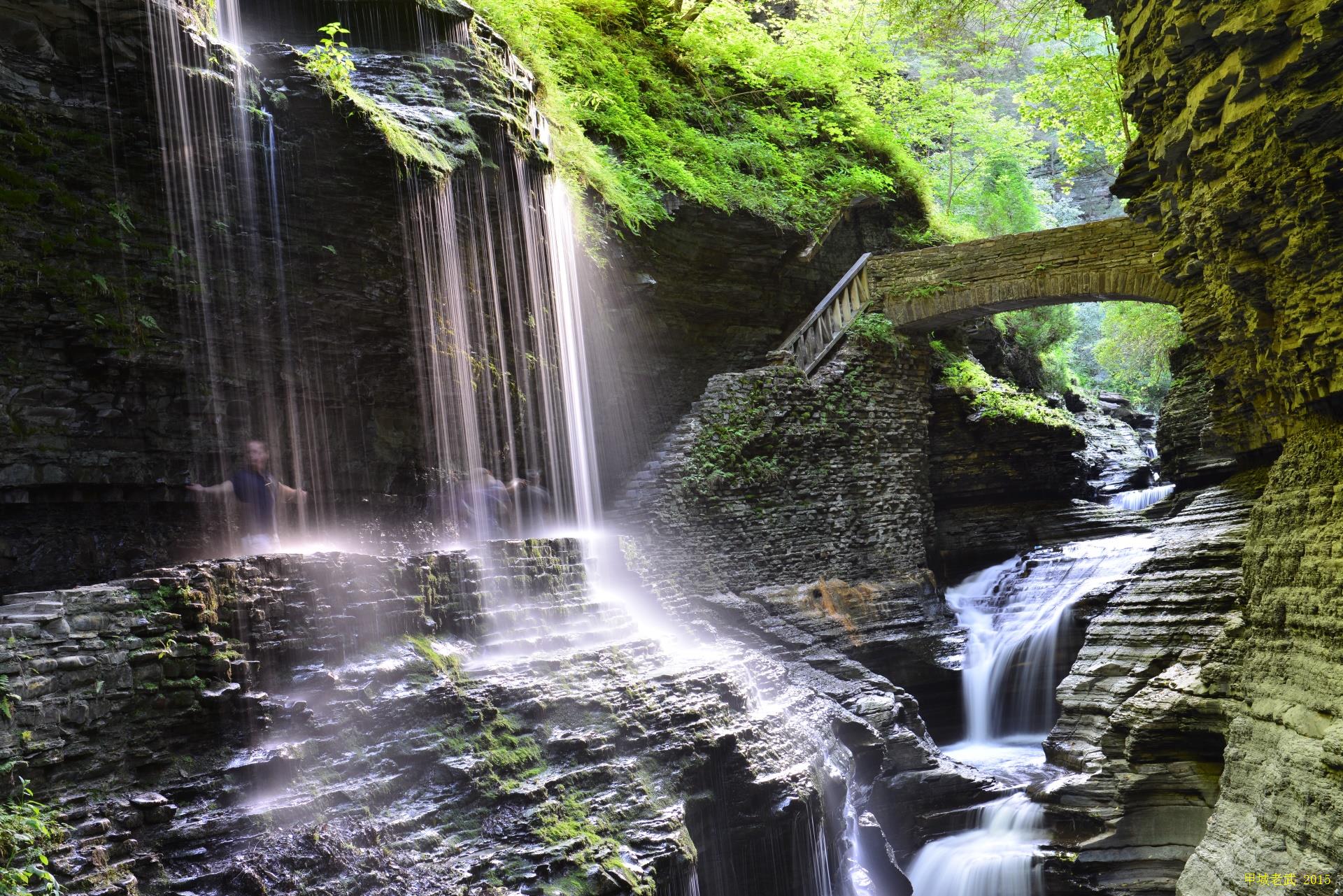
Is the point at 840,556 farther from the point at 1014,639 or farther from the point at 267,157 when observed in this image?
the point at 267,157


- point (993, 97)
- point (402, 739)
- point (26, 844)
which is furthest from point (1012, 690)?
point (993, 97)

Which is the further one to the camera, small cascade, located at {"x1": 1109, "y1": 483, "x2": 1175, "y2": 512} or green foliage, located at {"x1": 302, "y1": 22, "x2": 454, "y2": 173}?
small cascade, located at {"x1": 1109, "y1": 483, "x2": 1175, "y2": 512}

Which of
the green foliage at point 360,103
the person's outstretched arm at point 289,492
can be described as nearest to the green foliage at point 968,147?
the green foliage at point 360,103

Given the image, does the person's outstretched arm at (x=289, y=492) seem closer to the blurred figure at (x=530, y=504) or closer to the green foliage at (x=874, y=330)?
the blurred figure at (x=530, y=504)

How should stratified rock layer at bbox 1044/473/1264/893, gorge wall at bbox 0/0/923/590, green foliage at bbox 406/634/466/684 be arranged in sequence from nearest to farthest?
1. green foliage at bbox 406/634/466/684
2. gorge wall at bbox 0/0/923/590
3. stratified rock layer at bbox 1044/473/1264/893

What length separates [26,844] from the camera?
3.96 metres

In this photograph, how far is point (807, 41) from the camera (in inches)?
715

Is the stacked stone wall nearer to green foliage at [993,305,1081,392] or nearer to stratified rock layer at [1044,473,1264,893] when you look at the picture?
stratified rock layer at [1044,473,1264,893]

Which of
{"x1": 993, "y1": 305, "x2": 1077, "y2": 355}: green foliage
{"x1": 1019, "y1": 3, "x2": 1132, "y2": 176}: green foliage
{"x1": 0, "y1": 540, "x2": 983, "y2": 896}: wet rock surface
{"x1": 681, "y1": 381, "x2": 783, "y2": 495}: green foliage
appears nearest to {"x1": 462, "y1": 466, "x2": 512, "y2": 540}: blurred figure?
{"x1": 0, "y1": 540, "x2": 983, "y2": 896}: wet rock surface

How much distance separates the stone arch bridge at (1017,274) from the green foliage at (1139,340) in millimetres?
1953

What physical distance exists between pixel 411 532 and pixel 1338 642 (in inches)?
299

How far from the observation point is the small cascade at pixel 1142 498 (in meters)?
15.7

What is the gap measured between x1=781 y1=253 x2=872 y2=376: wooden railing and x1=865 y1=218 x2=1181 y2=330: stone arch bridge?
0.20 meters

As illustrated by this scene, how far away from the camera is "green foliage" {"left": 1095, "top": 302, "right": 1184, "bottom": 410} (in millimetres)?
17062
